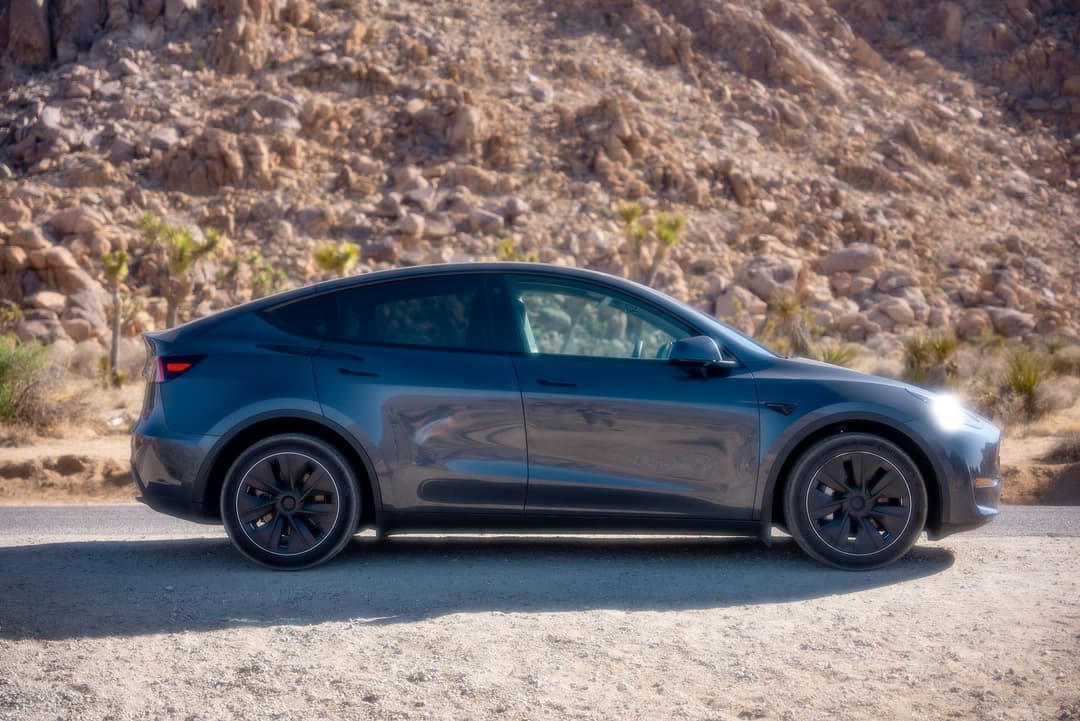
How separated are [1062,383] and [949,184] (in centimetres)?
3028

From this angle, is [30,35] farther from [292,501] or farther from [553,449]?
[553,449]

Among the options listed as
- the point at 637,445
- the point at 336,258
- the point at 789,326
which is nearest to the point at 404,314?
the point at 637,445

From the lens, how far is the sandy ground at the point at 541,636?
409cm

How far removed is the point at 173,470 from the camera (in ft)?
20.9

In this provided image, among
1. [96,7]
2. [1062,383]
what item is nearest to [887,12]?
[96,7]

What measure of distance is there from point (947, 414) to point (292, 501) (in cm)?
352

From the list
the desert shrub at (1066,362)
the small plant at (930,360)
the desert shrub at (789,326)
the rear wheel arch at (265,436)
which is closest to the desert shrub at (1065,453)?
the rear wheel arch at (265,436)

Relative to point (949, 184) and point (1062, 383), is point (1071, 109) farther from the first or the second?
point (1062, 383)

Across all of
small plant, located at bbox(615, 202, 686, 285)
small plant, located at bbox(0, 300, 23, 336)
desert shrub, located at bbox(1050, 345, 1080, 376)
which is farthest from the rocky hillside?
desert shrub, located at bbox(1050, 345, 1080, 376)

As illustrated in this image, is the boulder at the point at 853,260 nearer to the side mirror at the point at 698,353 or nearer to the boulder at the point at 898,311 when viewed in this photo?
the boulder at the point at 898,311

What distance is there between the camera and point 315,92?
173ft

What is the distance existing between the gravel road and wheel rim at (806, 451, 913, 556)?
20cm

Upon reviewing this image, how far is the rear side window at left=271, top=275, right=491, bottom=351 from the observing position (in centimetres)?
652

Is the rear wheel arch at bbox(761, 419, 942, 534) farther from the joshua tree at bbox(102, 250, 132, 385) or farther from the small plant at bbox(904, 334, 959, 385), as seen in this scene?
the joshua tree at bbox(102, 250, 132, 385)
